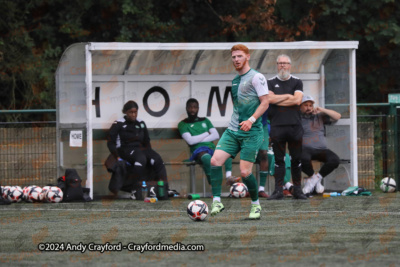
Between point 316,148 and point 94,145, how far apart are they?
3.86 m

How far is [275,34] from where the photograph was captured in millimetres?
21781

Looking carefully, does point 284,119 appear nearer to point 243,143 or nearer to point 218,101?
point 218,101

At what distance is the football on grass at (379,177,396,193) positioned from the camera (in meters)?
15.1

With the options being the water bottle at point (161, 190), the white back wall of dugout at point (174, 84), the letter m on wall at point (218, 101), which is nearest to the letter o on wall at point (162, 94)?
the white back wall of dugout at point (174, 84)

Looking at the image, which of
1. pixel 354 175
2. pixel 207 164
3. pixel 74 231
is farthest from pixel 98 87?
pixel 74 231

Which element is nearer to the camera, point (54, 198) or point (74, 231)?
point (74, 231)

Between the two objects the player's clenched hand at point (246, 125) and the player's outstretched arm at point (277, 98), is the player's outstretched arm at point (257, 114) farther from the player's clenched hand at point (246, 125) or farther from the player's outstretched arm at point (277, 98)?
the player's outstretched arm at point (277, 98)

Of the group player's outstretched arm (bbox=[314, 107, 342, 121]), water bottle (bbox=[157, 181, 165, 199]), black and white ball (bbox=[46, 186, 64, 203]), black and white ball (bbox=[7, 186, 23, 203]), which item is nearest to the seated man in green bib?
water bottle (bbox=[157, 181, 165, 199])

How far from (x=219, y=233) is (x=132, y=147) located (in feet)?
21.6

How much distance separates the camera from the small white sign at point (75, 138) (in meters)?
14.4

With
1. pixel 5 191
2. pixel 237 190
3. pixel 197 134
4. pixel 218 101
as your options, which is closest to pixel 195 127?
pixel 197 134

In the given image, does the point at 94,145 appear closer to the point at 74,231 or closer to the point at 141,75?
the point at 141,75

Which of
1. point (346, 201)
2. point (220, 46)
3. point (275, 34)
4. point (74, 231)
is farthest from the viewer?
point (275, 34)

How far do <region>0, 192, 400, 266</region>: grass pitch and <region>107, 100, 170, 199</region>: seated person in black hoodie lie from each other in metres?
1.77
